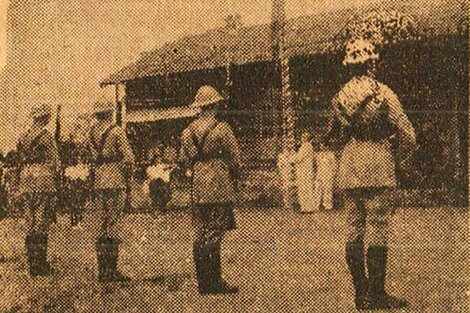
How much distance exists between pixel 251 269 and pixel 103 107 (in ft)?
4.42

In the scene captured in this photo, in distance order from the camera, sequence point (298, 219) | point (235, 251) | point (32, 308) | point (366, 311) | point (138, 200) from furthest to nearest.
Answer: point (138, 200), point (298, 219), point (235, 251), point (32, 308), point (366, 311)

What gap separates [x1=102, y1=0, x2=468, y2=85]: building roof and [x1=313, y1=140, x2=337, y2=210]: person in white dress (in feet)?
4.65

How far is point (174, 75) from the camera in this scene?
4254mm

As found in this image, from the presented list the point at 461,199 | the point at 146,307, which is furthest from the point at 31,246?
the point at 461,199

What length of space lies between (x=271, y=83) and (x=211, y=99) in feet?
2.73

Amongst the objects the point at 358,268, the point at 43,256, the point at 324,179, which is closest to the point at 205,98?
the point at 358,268

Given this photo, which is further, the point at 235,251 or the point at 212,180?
the point at 235,251

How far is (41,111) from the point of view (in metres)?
3.25

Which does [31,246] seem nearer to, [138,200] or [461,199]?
[138,200]

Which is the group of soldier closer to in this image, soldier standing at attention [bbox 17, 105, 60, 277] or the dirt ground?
soldier standing at attention [bbox 17, 105, 60, 277]

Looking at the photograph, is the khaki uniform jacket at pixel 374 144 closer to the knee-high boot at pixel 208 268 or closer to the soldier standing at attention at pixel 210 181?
the soldier standing at attention at pixel 210 181

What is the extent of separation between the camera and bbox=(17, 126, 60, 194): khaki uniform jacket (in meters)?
3.31

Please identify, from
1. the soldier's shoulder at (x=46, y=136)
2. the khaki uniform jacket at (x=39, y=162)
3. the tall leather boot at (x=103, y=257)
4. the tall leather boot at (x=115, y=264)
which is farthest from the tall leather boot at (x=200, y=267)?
the soldier's shoulder at (x=46, y=136)

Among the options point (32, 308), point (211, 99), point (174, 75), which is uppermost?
point (174, 75)
